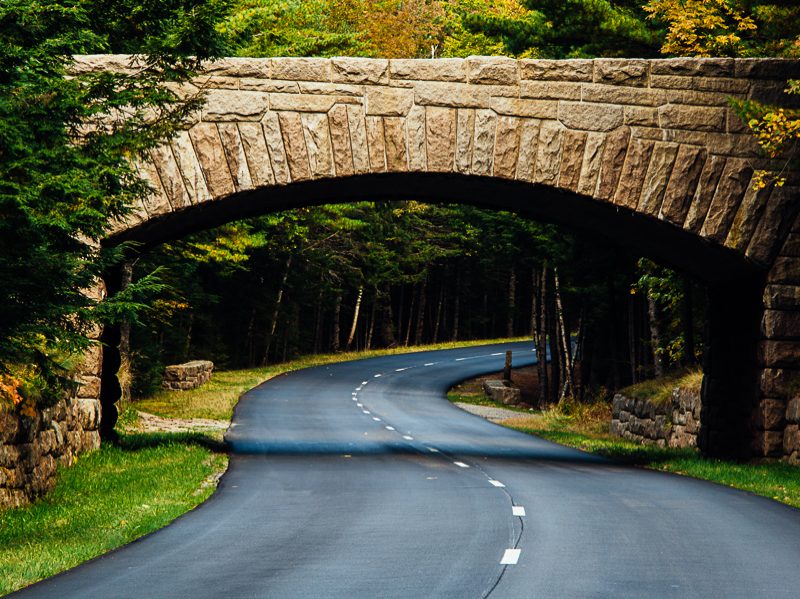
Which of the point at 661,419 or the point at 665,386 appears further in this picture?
the point at 665,386

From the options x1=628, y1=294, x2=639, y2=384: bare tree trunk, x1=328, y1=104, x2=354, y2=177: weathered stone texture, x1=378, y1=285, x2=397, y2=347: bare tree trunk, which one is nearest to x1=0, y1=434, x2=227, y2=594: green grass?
x1=328, y1=104, x2=354, y2=177: weathered stone texture

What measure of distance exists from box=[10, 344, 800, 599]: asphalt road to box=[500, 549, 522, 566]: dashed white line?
2 cm

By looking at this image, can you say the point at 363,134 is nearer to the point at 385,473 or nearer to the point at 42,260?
the point at 385,473

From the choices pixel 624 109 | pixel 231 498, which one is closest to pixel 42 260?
pixel 231 498

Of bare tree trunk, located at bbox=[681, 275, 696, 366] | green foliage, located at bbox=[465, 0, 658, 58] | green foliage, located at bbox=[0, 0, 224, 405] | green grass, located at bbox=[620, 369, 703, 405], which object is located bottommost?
green grass, located at bbox=[620, 369, 703, 405]

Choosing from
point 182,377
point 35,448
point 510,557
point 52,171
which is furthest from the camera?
point 182,377

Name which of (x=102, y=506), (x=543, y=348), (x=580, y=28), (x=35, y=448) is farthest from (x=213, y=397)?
(x=102, y=506)

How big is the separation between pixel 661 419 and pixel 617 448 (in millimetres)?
2096

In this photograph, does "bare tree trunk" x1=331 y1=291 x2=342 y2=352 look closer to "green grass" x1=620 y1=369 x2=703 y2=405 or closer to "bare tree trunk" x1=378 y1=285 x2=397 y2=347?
"bare tree trunk" x1=378 y1=285 x2=397 y2=347

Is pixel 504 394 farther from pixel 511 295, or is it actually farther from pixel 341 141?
pixel 511 295

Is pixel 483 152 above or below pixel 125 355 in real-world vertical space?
above

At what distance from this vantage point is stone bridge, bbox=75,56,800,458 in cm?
1642

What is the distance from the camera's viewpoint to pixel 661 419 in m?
24.7

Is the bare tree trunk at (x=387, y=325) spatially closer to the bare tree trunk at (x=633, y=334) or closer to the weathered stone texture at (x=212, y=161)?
the bare tree trunk at (x=633, y=334)
